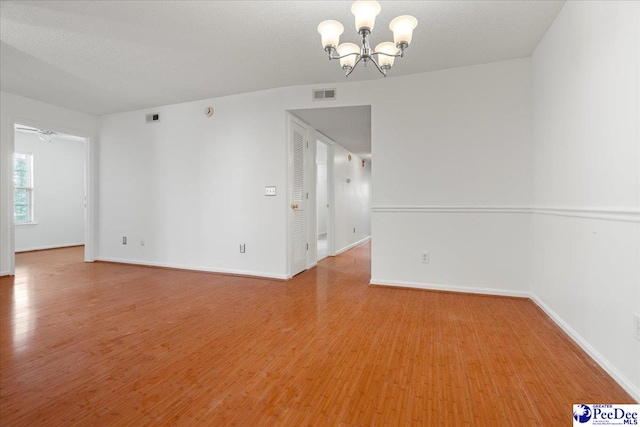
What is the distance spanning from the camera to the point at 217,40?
2.89 m

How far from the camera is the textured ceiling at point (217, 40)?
242 centimetres

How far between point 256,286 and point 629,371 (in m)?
3.31

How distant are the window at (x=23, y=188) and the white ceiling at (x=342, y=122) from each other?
6431 millimetres

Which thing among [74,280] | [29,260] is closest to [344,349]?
[74,280]

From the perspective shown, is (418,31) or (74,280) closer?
(418,31)

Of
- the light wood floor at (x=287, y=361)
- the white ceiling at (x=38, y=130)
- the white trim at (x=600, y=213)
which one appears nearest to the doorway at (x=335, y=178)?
the light wood floor at (x=287, y=361)

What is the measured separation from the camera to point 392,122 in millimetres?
3715

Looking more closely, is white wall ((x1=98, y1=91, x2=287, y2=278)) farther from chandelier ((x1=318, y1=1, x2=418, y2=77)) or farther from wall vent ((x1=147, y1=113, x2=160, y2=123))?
chandelier ((x1=318, y1=1, x2=418, y2=77))

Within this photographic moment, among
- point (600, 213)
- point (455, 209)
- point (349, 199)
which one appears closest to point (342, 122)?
point (455, 209)

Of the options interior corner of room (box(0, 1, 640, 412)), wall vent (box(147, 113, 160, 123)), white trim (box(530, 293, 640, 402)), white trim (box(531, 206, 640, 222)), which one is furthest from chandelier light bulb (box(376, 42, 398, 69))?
wall vent (box(147, 113, 160, 123))

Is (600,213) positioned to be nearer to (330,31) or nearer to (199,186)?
(330,31)

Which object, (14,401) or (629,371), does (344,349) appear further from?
(14,401)

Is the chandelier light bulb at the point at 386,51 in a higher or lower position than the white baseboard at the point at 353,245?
higher

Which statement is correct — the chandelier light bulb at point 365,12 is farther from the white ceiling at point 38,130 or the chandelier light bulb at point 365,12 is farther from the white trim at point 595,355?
the white ceiling at point 38,130
